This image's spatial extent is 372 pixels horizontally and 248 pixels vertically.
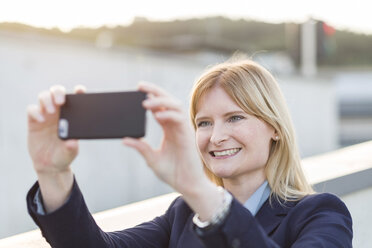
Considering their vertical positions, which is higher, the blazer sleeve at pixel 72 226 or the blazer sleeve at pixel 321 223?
the blazer sleeve at pixel 72 226

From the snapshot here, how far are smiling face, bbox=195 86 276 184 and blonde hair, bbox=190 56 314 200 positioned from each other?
1.2 inches

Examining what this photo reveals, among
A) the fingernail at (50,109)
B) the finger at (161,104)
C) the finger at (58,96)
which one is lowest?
the fingernail at (50,109)

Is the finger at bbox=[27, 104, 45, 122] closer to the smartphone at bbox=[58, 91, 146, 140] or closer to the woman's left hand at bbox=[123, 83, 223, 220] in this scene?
the smartphone at bbox=[58, 91, 146, 140]

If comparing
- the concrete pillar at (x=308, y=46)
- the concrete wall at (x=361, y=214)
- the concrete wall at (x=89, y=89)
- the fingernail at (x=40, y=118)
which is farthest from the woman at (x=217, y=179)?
the concrete pillar at (x=308, y=46)

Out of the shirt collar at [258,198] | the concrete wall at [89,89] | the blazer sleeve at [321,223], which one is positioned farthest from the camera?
the concrete wall at [89,89]

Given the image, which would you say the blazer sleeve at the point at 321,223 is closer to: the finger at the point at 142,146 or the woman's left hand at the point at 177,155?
the woman's left hand at the point at 177,155

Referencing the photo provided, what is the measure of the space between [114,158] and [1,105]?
7.84ft

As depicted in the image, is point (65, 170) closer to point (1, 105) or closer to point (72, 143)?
point (72, 143)

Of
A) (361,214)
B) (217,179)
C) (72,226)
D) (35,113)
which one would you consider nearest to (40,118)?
(35,113)

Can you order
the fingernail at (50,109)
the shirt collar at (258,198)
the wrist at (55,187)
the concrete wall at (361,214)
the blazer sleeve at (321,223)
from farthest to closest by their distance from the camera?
the concrete wall at (361,214), the shirt collar at (258,198), the blazer sleeve at (321,223), the wrist at (55,187), the fingernail at (50,109)

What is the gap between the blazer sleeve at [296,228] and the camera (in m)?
1.46

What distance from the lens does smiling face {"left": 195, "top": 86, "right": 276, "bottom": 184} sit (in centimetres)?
204

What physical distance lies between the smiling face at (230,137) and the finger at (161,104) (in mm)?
739

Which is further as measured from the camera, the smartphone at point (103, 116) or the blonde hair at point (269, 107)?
the blonde hair at point (269, 107)
